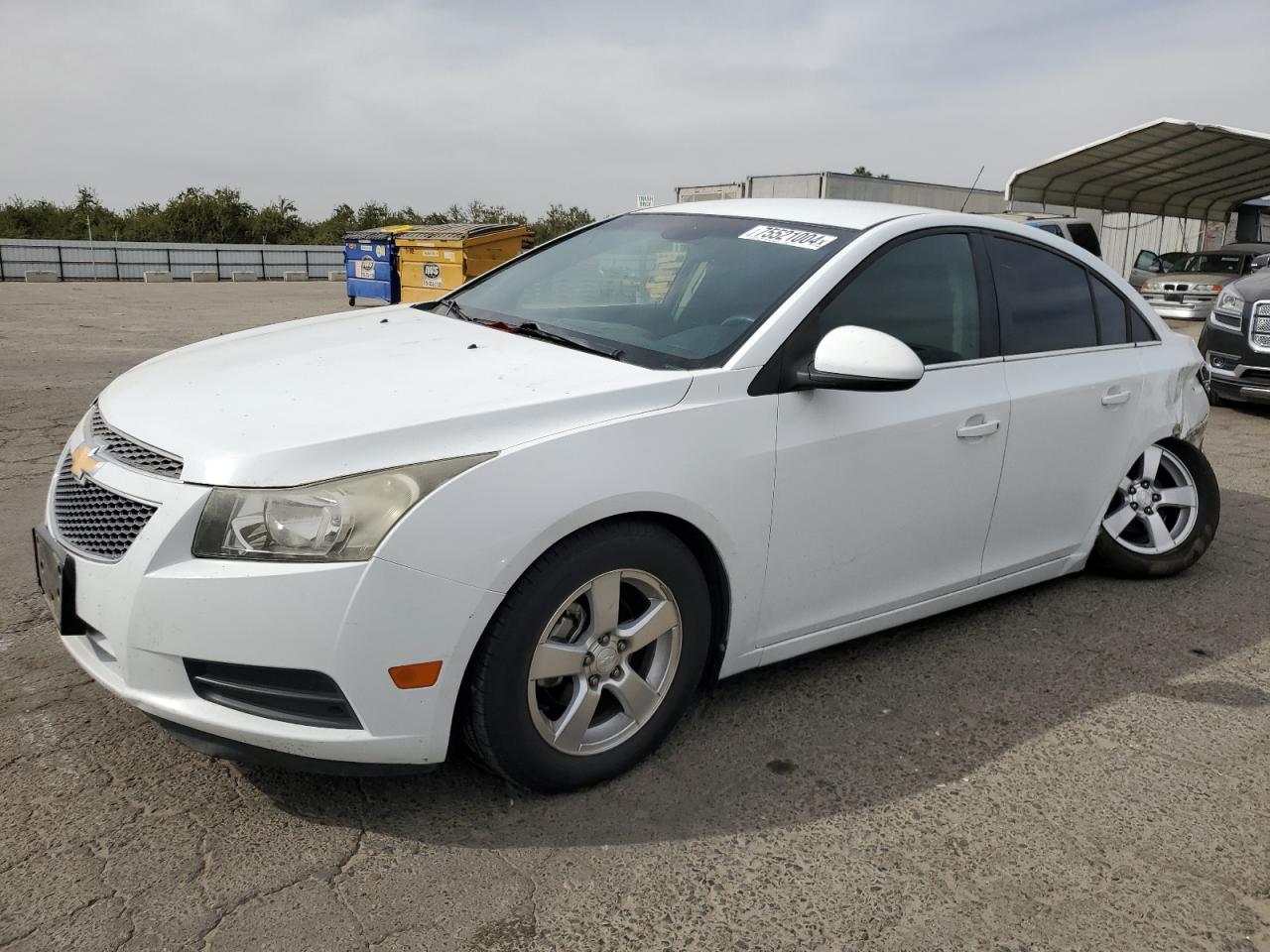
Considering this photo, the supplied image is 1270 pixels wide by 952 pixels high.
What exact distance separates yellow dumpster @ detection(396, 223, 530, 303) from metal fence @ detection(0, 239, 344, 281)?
554 inches

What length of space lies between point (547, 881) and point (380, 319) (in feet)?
7.05

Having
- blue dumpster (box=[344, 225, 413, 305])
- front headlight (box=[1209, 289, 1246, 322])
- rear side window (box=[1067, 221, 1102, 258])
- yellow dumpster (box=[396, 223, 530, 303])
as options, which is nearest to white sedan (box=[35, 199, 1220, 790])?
front headlight (box=[1209, 289, 1246, 322])

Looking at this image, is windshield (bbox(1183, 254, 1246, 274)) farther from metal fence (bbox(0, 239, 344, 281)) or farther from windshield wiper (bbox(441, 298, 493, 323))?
metal fence (bbox(0, 239, 344, 281))

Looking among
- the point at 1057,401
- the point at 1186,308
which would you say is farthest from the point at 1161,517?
the point at 1186,308

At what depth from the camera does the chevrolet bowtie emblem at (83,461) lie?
2.61 m

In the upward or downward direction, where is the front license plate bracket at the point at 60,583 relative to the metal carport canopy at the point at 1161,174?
downward

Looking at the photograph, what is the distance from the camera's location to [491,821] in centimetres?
260

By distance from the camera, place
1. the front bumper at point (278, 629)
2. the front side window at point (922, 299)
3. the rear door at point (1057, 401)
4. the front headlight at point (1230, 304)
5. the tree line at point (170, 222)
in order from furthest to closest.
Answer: the tree line at point (170, 222) < the front headlight at point (1230, 304) < the rear door at point (1057, 401) < the front side window at point (922, 299) < the front bumper at point (278, 629)

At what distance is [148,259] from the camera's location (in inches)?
1251

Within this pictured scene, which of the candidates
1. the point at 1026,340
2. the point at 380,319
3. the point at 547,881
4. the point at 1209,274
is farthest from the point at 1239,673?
the point at 1209,274

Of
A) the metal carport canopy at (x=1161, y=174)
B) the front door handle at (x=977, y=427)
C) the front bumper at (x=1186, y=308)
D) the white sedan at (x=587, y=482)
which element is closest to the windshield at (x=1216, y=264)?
the front bumper at (x=1186, y=308)

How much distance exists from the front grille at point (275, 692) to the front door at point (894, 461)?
1.28m

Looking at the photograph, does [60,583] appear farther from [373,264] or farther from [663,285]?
[373,264]

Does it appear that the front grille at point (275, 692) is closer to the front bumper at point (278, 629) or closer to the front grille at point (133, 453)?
the front bumper at point (278, 629)
